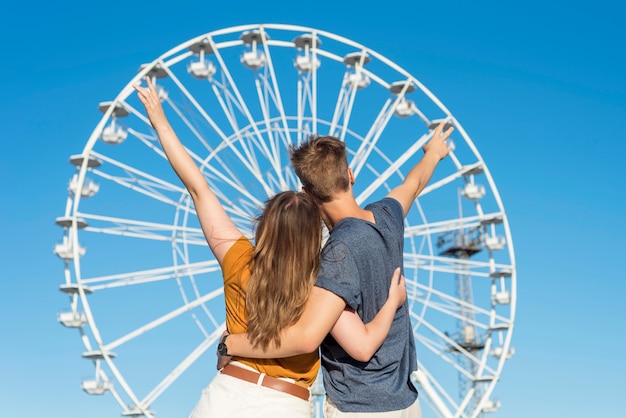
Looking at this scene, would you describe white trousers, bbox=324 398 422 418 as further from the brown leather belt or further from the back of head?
the back of head

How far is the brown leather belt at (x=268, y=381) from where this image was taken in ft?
11.5

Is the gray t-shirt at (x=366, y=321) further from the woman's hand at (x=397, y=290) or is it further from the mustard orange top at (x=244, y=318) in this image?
the mustard orange top at (x=244, y=318)

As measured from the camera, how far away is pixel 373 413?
143 inches

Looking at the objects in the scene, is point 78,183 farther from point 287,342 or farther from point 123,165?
point 287,342

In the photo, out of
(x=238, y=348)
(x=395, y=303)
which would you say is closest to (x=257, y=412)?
(x=238, y=348)

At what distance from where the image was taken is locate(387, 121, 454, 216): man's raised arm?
4176 mm

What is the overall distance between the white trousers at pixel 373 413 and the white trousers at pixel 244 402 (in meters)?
0.18

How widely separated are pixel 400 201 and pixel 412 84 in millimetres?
16835

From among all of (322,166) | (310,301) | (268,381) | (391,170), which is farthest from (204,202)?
(391,170)

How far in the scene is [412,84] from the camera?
67.8ft

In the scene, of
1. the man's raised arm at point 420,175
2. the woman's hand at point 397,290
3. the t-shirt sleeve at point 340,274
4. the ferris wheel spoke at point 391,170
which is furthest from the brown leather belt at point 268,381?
the ferris wheel spoke at point 391,170

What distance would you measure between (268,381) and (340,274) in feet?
1.52

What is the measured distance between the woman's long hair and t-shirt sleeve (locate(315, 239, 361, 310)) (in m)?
0.05

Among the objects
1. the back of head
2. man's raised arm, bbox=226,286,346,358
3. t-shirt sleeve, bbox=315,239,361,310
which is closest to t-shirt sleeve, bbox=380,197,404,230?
the back of head
